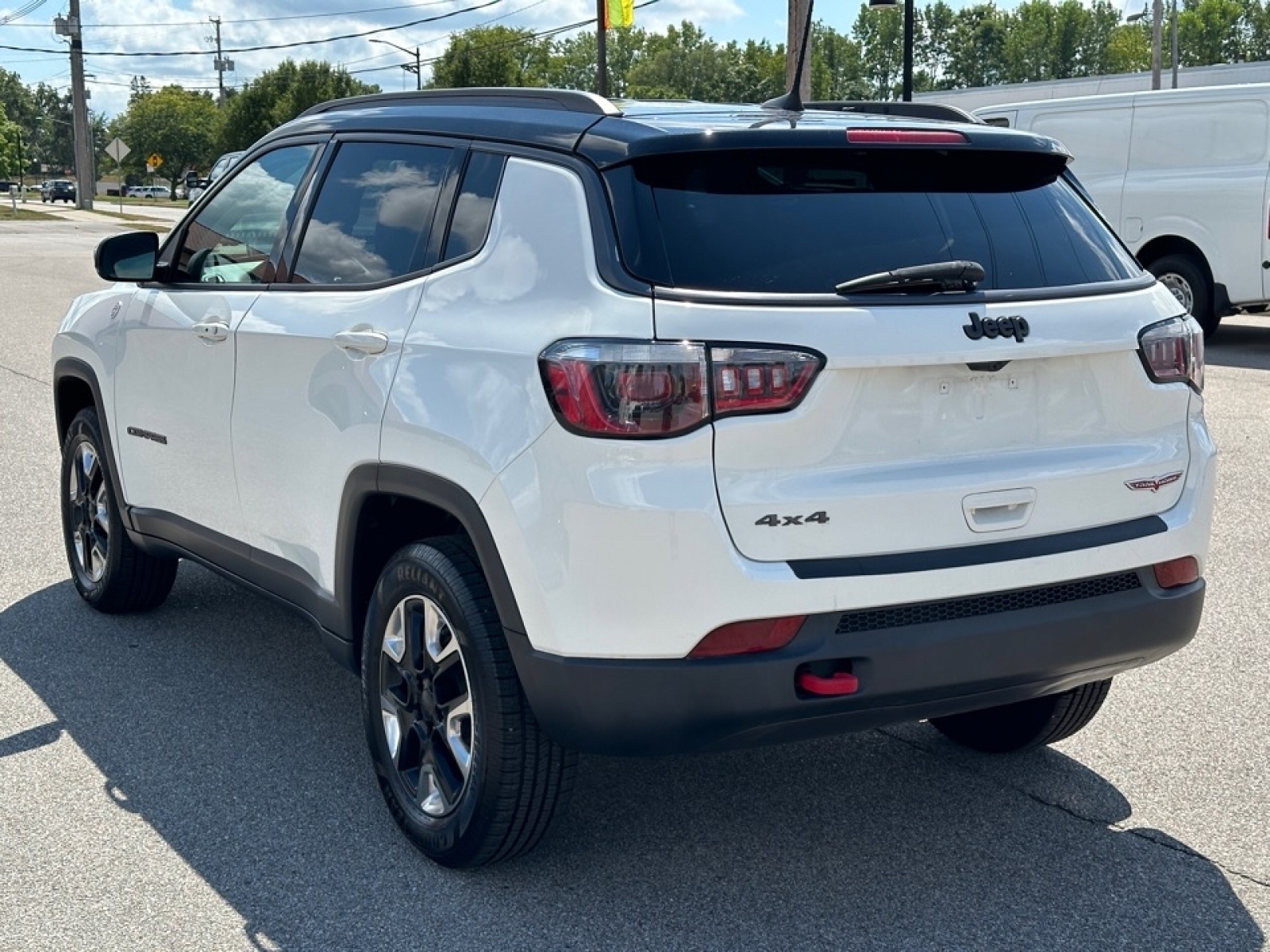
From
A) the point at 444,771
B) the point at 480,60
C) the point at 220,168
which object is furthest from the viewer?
the point at 480,60

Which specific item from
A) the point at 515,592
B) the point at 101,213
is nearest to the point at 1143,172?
the point at 515,592

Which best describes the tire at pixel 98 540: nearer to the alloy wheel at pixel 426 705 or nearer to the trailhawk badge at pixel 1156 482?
the alloy wheel at pixel 426 705

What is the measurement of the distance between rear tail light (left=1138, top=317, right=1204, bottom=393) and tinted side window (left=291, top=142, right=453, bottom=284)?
1776mm

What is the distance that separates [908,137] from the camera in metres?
3.56

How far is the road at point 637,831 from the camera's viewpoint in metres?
3.43

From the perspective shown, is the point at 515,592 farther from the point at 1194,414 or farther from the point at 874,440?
the point at 1194,414

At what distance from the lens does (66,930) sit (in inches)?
134

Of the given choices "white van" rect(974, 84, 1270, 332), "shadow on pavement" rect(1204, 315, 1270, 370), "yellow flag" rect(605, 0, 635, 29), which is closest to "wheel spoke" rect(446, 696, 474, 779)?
"shadow on pavement" rect(1204, 315, 1270, 370)

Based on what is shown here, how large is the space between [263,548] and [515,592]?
4.68ft

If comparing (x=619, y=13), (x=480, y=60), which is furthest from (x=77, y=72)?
(x=619, y=13)

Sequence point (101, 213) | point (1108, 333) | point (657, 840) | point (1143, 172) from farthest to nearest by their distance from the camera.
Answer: point (101, 213), point (1143, 172), point (657, 840), point (1108, 333)

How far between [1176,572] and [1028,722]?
82 centimetres

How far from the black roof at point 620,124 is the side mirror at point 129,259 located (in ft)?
3.39

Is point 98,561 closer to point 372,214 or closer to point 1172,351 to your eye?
point 372,214
